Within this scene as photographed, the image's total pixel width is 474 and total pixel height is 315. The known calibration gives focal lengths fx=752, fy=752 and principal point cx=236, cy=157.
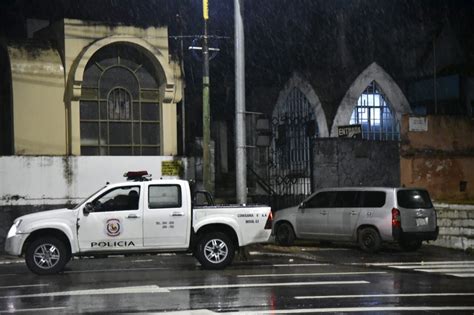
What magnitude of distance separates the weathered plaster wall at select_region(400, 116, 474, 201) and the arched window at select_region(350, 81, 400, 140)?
15.5 feet

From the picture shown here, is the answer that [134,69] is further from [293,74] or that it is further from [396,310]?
[396,310]

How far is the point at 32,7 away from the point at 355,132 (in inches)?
467

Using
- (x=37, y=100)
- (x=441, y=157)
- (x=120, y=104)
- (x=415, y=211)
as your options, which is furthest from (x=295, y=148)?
(x=37, y=100)

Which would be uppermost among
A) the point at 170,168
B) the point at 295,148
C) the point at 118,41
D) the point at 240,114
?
the point at 118,41

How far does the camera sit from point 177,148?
24.3 metres

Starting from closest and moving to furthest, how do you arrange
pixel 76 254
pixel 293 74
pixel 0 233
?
pixel 76 254 < pixel 0 233 < pixel 293 74

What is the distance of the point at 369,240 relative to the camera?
19016 millimetres

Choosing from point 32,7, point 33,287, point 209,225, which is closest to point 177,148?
point 32,7

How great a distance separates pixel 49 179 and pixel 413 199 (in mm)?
9979

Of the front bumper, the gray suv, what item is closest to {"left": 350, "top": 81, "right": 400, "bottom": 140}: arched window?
the gray suv

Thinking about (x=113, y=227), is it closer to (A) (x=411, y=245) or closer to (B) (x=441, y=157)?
(A) (x=411, y=245)

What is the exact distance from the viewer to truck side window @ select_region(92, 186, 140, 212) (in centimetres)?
1505

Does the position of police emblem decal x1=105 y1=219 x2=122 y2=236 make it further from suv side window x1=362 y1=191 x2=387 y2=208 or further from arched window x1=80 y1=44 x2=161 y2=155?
arched window x1=80 y1=44 x2=161 y2=155

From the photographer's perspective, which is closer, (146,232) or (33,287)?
(33,287)
